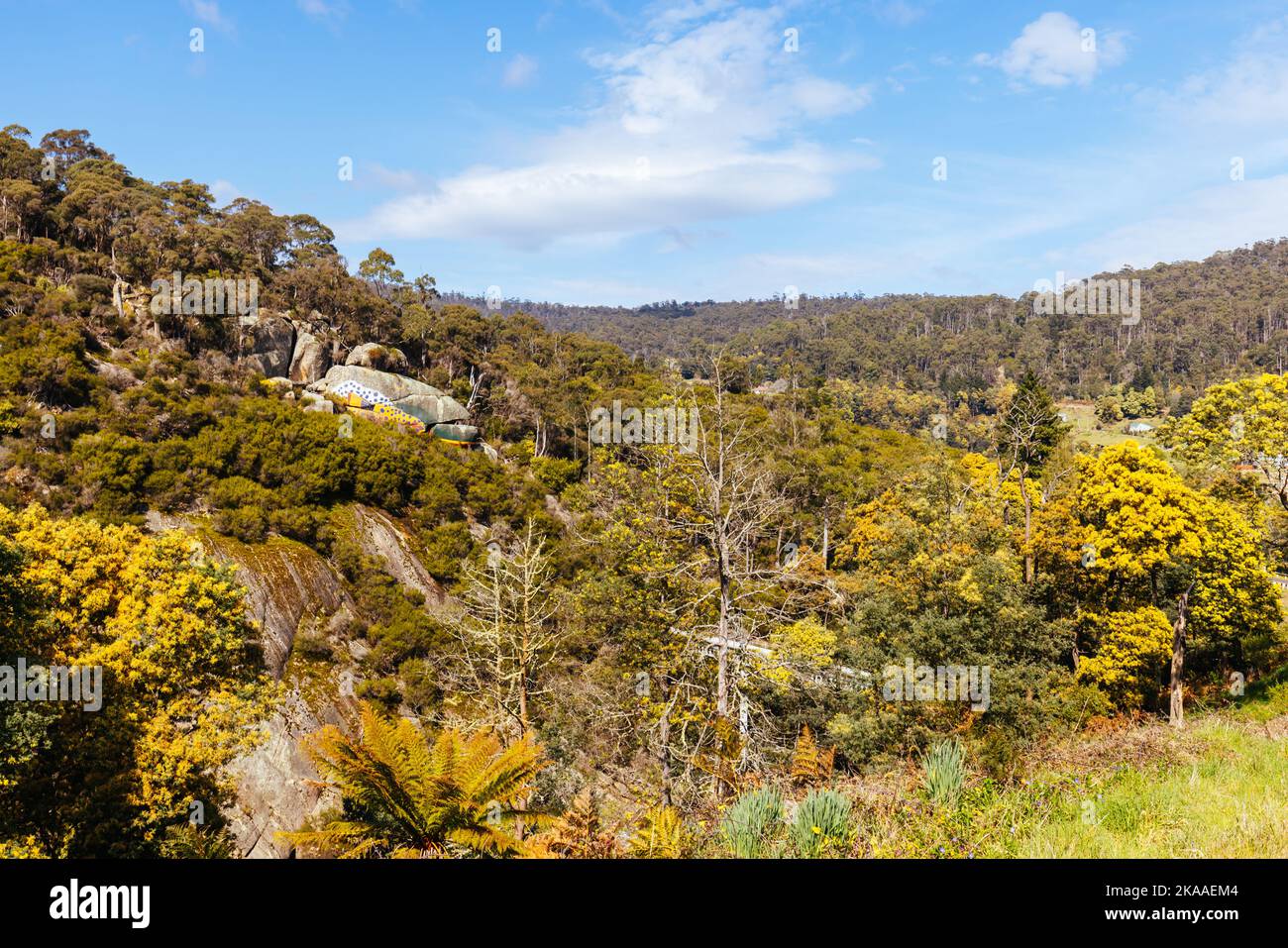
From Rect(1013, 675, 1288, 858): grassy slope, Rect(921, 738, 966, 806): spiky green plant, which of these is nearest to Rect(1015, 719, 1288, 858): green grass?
Rect(1013, 675, 1288, 858): grassy slope

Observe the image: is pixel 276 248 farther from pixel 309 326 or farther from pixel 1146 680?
pixel 1146 680

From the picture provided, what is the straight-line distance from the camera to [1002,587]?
70.5ft

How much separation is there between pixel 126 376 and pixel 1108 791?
134ft

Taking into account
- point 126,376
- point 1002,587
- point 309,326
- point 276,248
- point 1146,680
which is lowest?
point 1146,680

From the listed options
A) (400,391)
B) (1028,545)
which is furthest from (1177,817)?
(400,391)

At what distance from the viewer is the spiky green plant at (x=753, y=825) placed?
5445 mm

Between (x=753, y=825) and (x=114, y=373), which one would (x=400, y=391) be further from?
(x=753, y=825)
